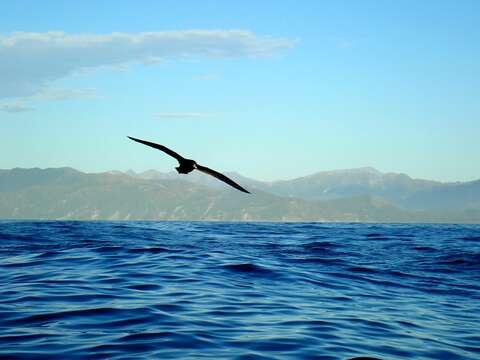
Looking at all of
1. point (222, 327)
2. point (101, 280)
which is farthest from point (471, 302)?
point (101, 280)

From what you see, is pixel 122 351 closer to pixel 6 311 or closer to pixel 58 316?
pixel 58 316

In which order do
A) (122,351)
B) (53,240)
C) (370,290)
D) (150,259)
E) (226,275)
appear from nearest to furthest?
(122,351) → (370,290) → (226,275) → (150,259) → (53,240)

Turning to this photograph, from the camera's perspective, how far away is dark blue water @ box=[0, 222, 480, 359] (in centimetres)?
1233

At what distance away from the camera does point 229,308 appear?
16.3 metres

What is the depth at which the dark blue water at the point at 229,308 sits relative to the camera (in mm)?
12328

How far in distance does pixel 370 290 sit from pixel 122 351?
39.0 ft

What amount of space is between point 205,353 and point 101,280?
9182mm

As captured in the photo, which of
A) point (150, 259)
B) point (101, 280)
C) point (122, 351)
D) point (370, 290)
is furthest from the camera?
→ point (150, 259)

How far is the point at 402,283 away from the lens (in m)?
23.9

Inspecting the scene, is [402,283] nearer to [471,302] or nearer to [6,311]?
[471,302]

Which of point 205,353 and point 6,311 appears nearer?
point 205,353

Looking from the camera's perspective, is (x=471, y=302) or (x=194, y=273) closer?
(x=471, y=302)

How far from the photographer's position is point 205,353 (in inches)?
460

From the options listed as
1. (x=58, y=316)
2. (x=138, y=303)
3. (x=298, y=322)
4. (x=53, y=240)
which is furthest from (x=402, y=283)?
(x=53, y=240)
